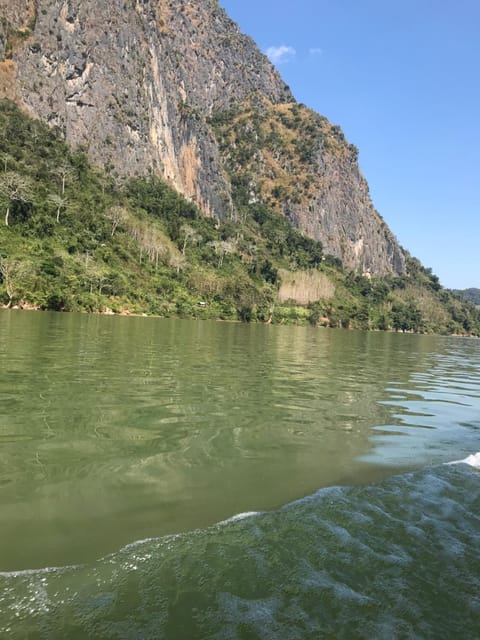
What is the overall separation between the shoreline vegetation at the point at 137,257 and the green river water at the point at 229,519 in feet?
174

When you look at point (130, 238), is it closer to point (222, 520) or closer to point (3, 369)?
point (3, 369)

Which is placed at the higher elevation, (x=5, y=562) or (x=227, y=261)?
(x=227, y=261)

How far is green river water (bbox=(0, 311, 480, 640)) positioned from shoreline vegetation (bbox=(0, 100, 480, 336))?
174ft

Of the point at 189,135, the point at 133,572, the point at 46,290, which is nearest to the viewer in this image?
the point at 133,572

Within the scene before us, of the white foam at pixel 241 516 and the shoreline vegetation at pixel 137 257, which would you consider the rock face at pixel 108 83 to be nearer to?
the shoreline vegetation at pixel 137 257

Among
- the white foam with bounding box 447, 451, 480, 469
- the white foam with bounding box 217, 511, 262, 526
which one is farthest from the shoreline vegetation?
the white foam with bounding box 217, 511, 262, 526

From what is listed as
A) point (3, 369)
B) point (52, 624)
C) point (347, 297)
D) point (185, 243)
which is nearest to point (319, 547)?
point (52, 624)

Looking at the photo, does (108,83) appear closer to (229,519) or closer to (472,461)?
(472,461)

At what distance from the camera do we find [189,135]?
529 feet

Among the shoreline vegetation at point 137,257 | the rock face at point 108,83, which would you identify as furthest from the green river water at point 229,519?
the rock face at point 108,83

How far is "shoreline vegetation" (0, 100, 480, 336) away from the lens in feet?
215

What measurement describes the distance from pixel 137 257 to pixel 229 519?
305ft

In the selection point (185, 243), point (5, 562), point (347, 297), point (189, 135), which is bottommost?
point (5, 562)

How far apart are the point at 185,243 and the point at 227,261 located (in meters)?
16.0
